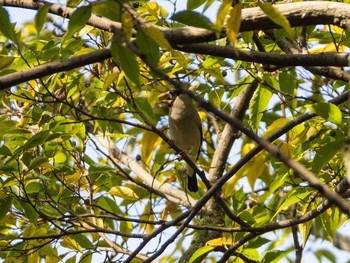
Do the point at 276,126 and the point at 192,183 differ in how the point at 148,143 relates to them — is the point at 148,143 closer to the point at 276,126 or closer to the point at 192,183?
the point at 192,183

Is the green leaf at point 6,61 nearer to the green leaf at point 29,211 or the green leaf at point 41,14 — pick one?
the green leaf at point 29,211

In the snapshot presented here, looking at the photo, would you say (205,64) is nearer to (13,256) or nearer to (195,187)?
(13,256)

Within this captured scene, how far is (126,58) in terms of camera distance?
1997 millimetres

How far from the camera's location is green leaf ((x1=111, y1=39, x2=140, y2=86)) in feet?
6.44

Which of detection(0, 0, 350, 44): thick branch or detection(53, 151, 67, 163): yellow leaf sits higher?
detection(53, 151, 67, 163): yellow leaf

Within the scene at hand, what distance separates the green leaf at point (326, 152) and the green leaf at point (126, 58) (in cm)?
75

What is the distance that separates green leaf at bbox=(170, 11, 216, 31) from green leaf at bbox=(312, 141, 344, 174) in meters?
0.68

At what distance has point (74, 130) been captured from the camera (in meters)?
3.24

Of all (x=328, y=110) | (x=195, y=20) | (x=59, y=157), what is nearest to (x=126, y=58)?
(x=195, y=20)

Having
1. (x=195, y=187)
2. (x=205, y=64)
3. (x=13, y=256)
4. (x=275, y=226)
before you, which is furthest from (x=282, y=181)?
(x=195, y=187)

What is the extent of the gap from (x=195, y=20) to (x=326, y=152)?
29.6 inches

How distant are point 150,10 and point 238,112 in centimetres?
143

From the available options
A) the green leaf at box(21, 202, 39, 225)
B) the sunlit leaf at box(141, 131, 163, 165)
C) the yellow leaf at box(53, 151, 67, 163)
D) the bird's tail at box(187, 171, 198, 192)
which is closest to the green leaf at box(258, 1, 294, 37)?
the green leaf at box(21, 202, 39, 225)

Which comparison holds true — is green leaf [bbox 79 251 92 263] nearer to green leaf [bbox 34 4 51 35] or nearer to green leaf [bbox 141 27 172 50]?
green leaf [bbox 34 4 51 35]
